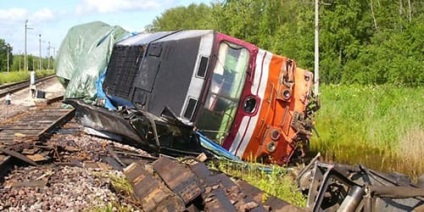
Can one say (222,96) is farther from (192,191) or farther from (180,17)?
(180,17)

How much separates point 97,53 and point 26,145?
29.9 feet

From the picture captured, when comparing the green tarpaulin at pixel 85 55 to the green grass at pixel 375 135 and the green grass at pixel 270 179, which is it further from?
the green grass at pixel 270 179

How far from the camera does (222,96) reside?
9.95 m

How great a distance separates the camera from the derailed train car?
9781mm

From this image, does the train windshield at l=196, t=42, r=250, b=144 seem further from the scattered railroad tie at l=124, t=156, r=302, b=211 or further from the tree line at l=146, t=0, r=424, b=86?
the tree line at l=146, t=0, r=424, b=86

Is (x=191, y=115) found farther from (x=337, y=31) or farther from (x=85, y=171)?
(x=337, y=31)

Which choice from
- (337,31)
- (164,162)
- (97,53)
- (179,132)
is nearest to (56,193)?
(164,162)

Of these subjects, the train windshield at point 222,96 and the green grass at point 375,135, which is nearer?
the train windshield at point 222,96

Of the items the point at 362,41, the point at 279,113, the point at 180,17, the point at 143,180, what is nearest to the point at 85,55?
the point at 279,113

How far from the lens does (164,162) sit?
6711 millimetres

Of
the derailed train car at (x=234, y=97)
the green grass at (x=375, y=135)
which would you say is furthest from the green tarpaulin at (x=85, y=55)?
the green grass at (x=375, y=135)

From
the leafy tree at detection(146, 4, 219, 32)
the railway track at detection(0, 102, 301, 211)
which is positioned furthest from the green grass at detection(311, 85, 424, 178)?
the leafy tree at detection(146, 4, 219, 32)

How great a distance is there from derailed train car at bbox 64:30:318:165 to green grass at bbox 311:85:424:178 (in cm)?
336

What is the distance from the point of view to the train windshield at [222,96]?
988 centimetres
